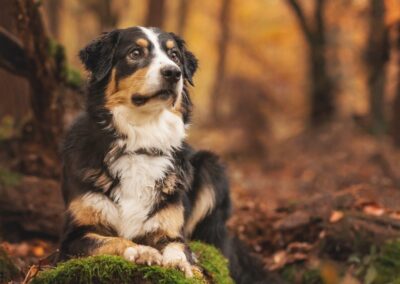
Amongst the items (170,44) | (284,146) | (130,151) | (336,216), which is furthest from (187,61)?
(284,146)

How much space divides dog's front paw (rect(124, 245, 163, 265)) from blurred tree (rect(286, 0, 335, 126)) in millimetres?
12133

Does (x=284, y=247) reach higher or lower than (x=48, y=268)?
lower

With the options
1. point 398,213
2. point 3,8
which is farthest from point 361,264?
point 3,8

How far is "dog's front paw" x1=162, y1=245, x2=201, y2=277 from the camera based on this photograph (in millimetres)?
4570

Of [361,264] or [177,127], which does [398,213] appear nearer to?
[361,264]

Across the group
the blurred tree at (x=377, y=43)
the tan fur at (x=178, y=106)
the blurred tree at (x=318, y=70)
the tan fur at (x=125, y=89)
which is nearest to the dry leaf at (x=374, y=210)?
the tan fur at (x=178, y=106)

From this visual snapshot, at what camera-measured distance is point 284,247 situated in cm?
775

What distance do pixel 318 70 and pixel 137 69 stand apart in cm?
1215

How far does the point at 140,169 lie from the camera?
5348 millimetres

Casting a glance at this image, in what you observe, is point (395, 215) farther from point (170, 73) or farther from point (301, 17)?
point (301, 17)

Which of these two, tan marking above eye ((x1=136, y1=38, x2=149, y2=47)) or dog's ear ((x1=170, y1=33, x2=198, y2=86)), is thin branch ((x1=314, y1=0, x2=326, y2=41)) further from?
tan marking above eye ((x1=136, y1=38, x2=149, y2=47))

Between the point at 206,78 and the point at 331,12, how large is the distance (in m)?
25.0

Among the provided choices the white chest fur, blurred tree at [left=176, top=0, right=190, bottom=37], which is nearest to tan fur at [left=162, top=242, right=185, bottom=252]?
the white chest fur

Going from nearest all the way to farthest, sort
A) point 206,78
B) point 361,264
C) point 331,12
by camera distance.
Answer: point 361,264
point 331,12
point 206,78
